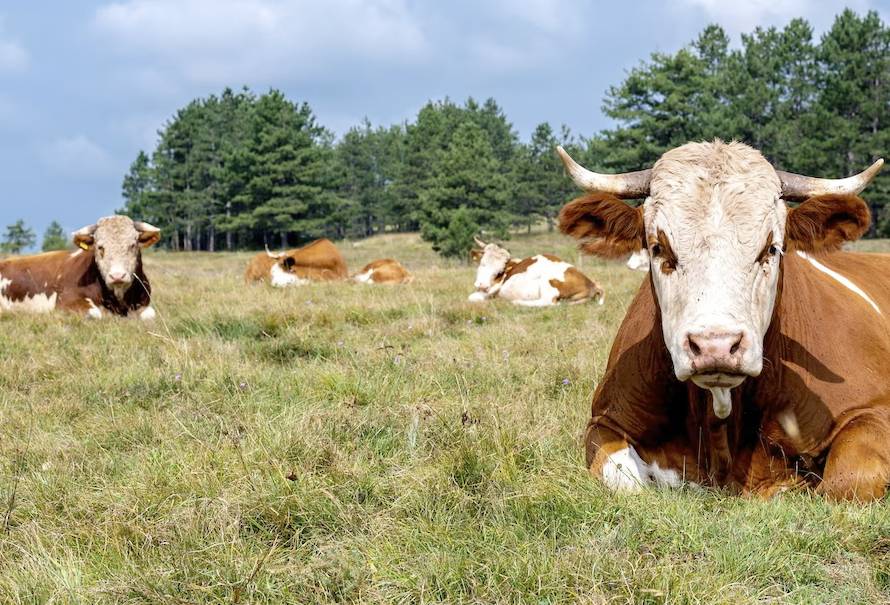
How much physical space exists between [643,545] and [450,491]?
0.92m

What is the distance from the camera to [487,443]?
4004mm

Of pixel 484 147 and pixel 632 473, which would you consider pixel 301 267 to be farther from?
pixel 484 147

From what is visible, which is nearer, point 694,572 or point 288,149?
point 694,572

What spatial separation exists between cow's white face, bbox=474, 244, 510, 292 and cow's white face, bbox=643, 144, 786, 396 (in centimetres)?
1080

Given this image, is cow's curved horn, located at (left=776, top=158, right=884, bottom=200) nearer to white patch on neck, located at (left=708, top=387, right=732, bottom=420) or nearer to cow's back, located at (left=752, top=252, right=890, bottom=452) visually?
cow's back, located at (left=752, top=252, right=890, bottom=452)

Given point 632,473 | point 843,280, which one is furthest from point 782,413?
point 843,280

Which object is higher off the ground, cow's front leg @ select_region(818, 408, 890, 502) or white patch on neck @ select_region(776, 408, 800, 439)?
white patch on neck @ select_region(776, 408, 800, 439)

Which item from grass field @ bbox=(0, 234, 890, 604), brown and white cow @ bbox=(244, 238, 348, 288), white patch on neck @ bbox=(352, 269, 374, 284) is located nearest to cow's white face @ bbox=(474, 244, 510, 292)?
white patch on neck @ bbox=(352, 269, 374, 284)

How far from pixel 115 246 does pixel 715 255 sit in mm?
9710

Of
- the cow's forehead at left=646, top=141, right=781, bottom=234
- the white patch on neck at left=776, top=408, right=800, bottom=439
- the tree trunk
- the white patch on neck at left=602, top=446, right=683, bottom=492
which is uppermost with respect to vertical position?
the tree trunk

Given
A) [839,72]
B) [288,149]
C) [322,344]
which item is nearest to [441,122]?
[288,149]

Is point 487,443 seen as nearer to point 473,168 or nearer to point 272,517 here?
point 272,517

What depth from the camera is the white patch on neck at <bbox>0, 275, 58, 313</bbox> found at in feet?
37.3

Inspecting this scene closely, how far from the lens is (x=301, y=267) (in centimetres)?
1808
